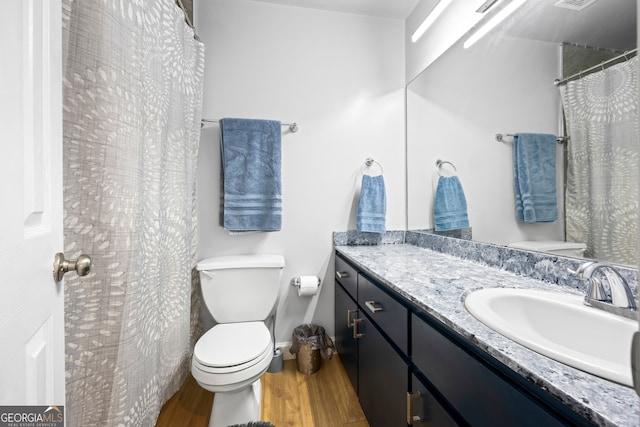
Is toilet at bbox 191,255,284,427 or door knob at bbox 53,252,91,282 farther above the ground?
door knob at bbox 53,252,91,282

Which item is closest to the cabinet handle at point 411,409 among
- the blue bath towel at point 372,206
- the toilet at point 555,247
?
the toilet at point 555,247

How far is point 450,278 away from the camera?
1037mm

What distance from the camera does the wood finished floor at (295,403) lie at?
4.27ft

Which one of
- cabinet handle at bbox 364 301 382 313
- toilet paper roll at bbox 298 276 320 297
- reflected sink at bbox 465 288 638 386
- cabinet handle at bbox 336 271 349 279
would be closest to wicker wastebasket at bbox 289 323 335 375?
toilet paper roll at bbox 298 276 320 297

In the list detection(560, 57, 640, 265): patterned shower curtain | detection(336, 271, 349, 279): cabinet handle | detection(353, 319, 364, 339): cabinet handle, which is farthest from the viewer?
detection(336, 271, 349, 279): cabinet handle

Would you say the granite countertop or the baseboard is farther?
the baseboard

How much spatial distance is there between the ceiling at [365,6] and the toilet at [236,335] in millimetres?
1709

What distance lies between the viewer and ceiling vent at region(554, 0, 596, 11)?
0.88 meters

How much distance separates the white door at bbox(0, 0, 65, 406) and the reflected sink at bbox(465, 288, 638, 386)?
36.8 inches

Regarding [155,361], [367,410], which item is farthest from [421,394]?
[155,361]

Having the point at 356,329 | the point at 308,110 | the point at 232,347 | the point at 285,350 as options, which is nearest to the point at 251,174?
the point at 308,110

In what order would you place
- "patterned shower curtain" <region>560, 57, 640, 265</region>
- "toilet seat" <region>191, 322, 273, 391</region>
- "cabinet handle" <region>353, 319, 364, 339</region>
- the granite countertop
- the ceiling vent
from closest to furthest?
the granite countertop → "patterned shower curtain" <region>560, 57, 640, 265</region> → the ceiling vent → "toilet seat" <region>191, 322, 273, 391</region> → "cabinet handle" <region>353, 319, 364, 339</region>

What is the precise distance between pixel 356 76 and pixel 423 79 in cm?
46

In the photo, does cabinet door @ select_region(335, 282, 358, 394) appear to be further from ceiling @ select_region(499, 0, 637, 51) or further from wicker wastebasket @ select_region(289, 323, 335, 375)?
ceiling @ select_region(499, 0, 637, 51)
